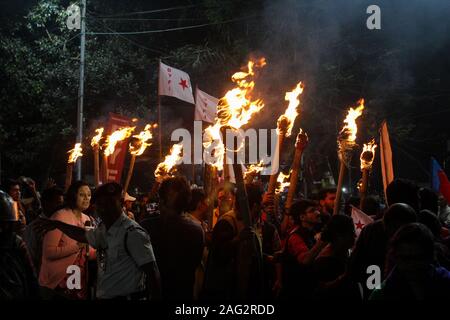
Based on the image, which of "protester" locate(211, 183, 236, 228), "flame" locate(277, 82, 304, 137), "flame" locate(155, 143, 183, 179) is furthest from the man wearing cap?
"flame" locate(155, 143, 183, 179)

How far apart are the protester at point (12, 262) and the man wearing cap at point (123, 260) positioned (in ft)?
2.19

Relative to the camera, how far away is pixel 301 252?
5.30 m

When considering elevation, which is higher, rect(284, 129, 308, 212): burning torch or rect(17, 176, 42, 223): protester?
A: rect(284, 129, 308, 212): burning torch

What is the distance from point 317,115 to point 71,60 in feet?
29.4

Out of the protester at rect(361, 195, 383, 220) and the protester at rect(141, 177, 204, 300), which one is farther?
the protester at rect(361, 195, 383, 220)

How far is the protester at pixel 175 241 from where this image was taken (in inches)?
191

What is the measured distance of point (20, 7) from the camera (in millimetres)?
19484

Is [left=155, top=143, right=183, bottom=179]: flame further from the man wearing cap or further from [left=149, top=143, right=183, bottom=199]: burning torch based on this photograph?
the man wearing cap

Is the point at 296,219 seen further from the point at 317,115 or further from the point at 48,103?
the point at 48,103

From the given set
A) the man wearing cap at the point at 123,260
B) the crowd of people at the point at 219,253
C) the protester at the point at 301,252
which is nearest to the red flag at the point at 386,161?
the crowd of people at the point at 219,253

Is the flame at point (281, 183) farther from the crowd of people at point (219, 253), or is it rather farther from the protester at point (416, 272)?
the protester at point (416, 272)

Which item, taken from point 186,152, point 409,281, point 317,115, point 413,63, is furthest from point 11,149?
point 409,281

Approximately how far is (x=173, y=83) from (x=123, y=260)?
8.60 m

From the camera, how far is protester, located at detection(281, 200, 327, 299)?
16.6 feet
